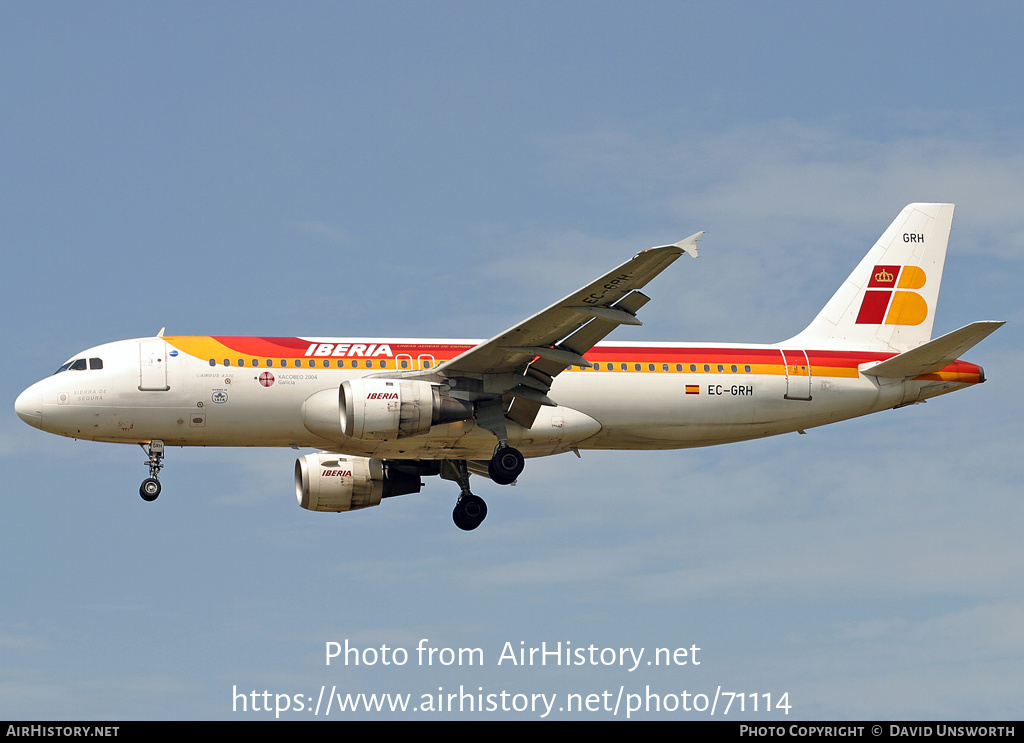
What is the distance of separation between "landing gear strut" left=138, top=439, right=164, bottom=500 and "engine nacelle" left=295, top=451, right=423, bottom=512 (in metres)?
5.53

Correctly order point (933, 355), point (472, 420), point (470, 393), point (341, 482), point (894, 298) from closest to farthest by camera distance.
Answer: point (470, 393) → point (472, 420) → point (933, 355) → point (341, 482) → point (894, 298)

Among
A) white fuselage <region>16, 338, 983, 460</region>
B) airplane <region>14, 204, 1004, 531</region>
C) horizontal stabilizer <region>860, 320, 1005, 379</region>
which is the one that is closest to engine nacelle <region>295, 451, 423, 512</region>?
airplane <region>14, 204, 1004, 531</region>

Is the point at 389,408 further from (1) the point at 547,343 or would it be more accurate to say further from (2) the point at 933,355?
(2) the point at 933,355

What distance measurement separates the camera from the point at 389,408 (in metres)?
38.7

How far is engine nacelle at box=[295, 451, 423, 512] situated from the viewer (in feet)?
147

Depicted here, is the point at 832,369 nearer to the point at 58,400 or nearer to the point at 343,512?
the point at 343,512

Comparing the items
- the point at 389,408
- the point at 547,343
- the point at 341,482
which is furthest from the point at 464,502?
the point at 547,343

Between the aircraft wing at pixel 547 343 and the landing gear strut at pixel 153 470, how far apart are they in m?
7.62

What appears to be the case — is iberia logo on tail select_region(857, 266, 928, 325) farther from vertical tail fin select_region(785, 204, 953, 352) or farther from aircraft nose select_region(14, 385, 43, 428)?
aircraft nose select_region(14, 385, 43, 428)

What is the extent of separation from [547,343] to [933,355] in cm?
1170
